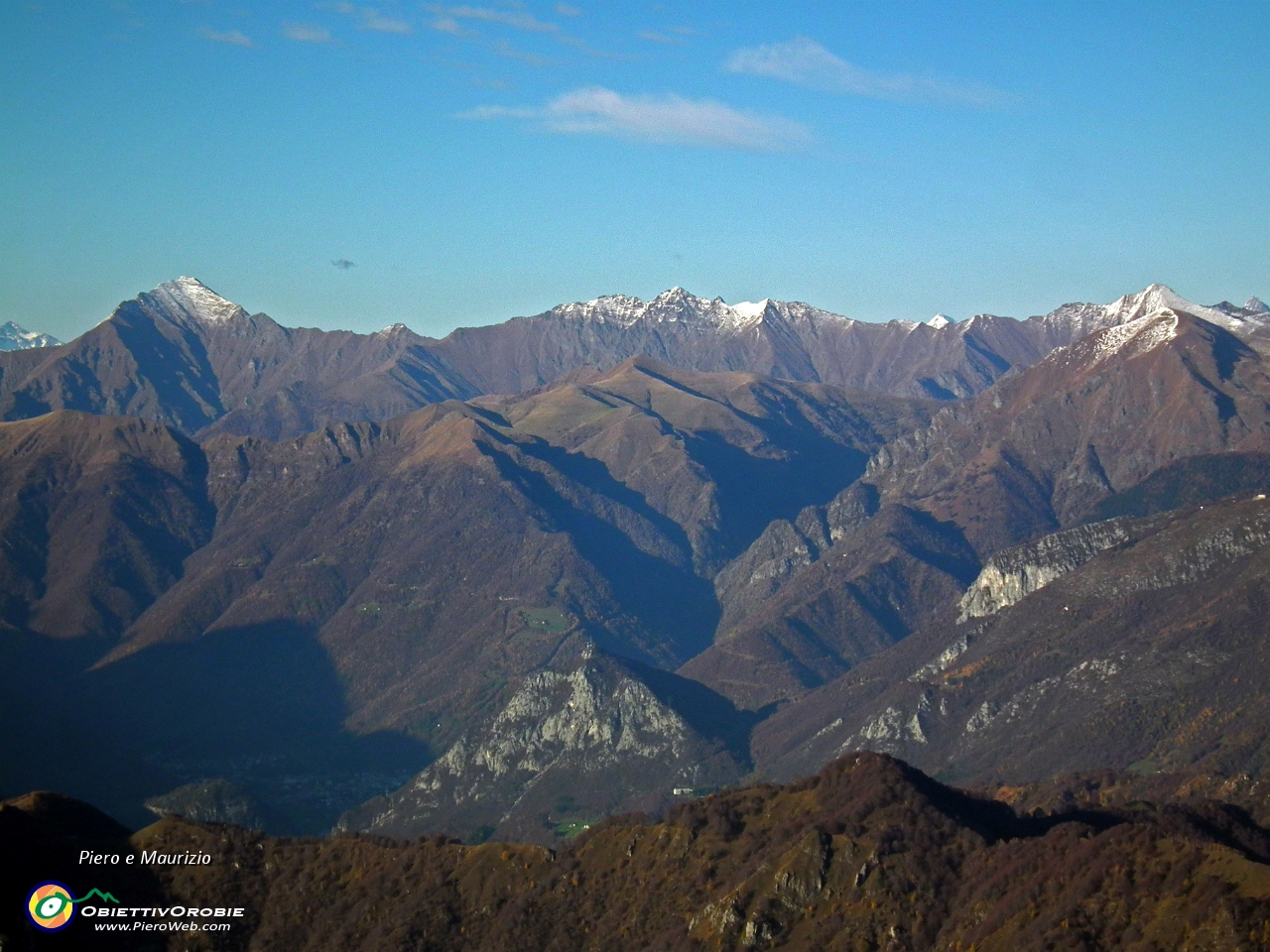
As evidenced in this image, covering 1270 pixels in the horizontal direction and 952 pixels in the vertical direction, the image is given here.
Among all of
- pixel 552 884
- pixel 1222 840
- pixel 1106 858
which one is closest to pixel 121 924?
pixel 552 884

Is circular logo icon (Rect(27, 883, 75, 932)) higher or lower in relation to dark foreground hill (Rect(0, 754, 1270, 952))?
higher

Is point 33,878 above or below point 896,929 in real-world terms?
above

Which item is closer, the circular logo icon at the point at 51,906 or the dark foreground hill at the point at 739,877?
the dark foreground hill at the point at 739,877

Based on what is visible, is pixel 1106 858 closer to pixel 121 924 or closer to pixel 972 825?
pixel 972 825

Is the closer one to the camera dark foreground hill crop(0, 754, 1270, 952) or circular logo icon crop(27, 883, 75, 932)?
dark foreground hill crop(0, 754, 1270, 952)
